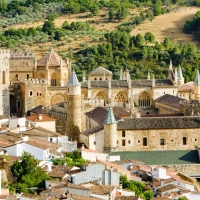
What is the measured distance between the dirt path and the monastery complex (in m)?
37.9

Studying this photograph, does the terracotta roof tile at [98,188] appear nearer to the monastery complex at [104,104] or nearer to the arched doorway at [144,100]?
the monastery complex at [104,104]

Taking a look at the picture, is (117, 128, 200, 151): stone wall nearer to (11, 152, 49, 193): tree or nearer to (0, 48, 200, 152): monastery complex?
(0, 48, 200, 152): monastery complex

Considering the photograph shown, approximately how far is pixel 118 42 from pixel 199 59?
9625 millimetres

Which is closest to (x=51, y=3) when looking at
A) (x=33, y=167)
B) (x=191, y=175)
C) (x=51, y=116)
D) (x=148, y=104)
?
(x=148, y=104)

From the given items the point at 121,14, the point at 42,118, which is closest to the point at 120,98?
the point at 42,118

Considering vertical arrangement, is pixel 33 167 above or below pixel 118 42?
below

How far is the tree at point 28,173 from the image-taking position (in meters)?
36.9

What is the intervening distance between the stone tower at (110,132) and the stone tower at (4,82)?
13401 millimetres

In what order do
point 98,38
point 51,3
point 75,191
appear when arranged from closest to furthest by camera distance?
point 75,191 → point 98,38 → point 51,3

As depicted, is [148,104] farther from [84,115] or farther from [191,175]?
[191,175]

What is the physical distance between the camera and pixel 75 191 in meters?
35.2

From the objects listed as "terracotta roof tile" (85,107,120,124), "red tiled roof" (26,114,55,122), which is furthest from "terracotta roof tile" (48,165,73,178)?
"red tiled roof" (26,114,55,122)

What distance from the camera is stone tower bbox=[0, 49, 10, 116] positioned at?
61.7 metres

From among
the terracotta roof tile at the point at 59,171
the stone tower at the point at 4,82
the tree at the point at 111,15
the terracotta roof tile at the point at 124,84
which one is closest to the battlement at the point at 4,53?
the stone tower at the point at 4,82
